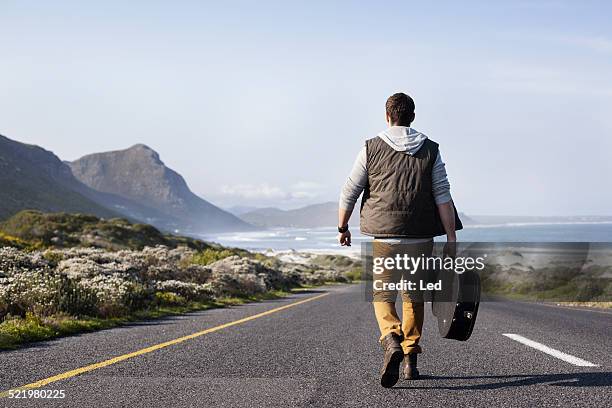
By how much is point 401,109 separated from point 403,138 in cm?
31

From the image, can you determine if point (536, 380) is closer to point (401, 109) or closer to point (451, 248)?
point (451, 248)

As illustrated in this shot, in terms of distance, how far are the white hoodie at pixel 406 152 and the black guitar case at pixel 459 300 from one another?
72cm

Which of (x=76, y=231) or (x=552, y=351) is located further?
(x=76, y=231)

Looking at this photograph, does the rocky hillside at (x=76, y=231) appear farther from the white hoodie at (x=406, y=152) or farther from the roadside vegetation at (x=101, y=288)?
the white hoodie at (x=406, y=152)

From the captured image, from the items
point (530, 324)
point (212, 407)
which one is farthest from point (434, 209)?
point (530, 324)

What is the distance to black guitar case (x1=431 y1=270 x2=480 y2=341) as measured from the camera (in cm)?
602

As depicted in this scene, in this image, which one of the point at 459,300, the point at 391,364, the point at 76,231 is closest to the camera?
the point at 391,364

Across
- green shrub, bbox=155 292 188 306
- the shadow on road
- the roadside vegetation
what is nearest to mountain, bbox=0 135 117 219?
the roadside vegetation

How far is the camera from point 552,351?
306 inches

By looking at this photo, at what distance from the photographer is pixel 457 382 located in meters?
5.84

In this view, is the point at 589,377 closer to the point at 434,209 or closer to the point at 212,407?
the point at 434,209

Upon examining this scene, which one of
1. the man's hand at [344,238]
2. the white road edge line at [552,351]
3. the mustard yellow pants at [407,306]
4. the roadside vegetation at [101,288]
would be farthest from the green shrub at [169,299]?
the mustard yellow pants at [407,306]

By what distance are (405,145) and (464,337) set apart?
185 cm

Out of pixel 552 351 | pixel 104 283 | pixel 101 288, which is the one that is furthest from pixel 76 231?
pixel 552 351
